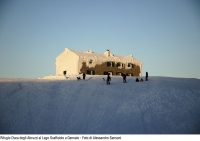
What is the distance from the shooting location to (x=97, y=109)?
22.5 meters

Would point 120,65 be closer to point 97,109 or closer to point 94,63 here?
point 94,63

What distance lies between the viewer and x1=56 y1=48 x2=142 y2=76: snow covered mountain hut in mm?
51812

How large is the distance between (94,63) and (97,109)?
32.4 m

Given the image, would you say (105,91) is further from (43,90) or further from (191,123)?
(191,123)

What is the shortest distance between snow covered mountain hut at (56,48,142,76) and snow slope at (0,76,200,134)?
23066 millimetres

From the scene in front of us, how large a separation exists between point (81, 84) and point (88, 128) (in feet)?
37.0

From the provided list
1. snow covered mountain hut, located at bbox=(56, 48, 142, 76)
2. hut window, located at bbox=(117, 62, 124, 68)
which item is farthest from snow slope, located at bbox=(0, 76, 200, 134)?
hut window, located at bbox=(117, 62, 124, 68)

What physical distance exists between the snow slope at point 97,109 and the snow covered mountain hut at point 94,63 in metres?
23.1

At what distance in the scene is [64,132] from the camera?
19.2m

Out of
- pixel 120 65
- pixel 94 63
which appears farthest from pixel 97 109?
pixel 120 65

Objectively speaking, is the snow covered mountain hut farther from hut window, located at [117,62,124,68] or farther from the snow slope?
the snow slope

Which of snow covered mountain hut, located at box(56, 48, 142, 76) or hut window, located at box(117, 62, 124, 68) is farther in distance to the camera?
hut window, located at box(117, 62, 124, 68)

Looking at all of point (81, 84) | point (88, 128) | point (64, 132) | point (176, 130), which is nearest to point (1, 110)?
point (64, 132)

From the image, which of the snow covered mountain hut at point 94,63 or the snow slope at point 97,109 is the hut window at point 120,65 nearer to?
the snow covered mountain hut at point 94,63
